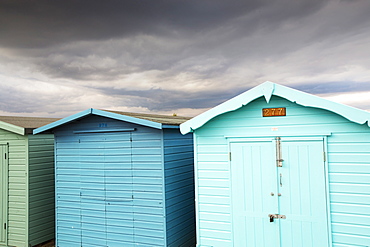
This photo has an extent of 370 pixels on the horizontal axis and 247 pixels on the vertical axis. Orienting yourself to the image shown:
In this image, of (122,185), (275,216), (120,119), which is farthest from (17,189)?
(275,216)

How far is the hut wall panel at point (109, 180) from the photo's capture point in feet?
19.5

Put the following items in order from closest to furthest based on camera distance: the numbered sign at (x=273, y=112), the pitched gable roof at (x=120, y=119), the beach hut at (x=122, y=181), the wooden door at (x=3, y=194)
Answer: the numbered sign at (x=273, y=112) → the pitched gable roof at (x=120, y=119) → the beach hut at (x=122, y=181) → the wooden door at (x=3, y=194)

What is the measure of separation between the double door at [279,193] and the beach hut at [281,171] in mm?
14

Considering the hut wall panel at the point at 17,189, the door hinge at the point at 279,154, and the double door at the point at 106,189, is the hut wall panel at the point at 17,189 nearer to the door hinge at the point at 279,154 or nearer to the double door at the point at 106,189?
the double door at the point at 106,189

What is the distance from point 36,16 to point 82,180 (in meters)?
5.50

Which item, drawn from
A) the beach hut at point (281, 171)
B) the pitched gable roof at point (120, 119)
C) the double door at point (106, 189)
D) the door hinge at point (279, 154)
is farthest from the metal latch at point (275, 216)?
the double door at point (106, 189)

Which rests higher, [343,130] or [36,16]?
[36,16]

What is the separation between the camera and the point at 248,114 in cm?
511

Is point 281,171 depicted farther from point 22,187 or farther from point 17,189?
point 17,189

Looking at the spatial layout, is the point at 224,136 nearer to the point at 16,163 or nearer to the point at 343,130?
the point at 343,130

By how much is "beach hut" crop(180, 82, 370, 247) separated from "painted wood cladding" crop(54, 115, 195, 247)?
795 mm

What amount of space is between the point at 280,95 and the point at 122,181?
3.51 m

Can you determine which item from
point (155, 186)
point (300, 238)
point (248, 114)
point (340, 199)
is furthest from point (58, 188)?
point (340, 199)

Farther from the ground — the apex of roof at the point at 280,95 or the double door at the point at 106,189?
the apex of roof at the point at 280,95
